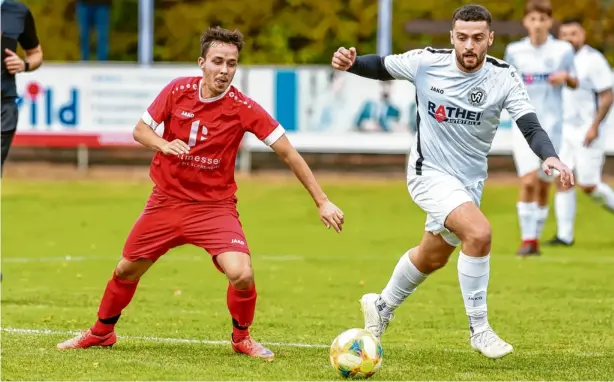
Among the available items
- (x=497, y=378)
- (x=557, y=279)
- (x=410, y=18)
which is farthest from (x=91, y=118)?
(x=497, y=378)

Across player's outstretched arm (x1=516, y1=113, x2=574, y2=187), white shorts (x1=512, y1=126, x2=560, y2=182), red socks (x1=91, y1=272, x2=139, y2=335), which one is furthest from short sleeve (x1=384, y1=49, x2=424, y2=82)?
white shorts (x1=512, y1=126, x2=560, y2=182)

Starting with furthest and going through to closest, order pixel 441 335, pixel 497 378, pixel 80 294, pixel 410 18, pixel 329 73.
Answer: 1. pixel 410 18
2. pixel 329 73
3. pixel 80 294
4. pixel 441 335
5. pixel 497 378

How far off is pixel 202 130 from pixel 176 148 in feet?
1.29

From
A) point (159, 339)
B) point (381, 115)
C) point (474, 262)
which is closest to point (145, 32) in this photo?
point (381, 115)

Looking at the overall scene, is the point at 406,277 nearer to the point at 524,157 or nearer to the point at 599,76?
the point at 524,157

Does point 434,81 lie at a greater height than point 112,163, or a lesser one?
greater

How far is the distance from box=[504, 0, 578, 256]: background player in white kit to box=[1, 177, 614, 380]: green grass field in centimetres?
42

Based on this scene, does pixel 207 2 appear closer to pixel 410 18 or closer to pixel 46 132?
pixel 410 18

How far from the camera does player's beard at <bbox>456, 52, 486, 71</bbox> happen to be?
755 cm

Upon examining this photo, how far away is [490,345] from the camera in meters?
7.16

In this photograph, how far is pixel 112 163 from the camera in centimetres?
2058

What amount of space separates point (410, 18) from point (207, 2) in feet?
11.9

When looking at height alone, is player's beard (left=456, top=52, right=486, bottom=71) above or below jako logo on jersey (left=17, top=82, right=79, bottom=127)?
above

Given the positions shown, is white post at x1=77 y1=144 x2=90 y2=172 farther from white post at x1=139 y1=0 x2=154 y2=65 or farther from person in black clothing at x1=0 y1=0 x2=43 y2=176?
person in black clothing at x1=0 y1=0 x2=43 y2=176
